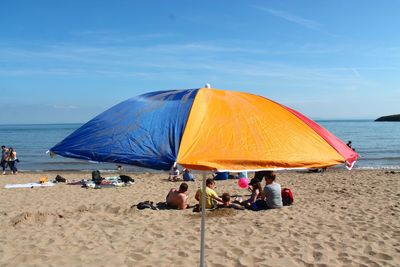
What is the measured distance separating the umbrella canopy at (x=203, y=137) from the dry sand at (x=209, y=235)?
348 centimetres

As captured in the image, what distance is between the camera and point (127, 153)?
288 centimetres

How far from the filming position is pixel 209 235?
25.1ft

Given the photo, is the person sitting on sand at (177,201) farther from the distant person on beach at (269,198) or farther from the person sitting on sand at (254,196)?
the distant person on beach at (269,198)

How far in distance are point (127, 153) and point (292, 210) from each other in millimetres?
7925

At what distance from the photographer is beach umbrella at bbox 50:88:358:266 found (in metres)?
2.80

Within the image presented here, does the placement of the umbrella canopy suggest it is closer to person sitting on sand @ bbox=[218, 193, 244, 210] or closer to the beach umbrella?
the beach umbrella

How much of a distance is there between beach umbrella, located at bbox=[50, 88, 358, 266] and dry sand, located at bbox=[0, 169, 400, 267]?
137 inches

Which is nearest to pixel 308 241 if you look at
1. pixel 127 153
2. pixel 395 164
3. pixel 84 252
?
pixel 84 252

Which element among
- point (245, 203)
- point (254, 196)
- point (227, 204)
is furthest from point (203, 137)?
point (254, 196)

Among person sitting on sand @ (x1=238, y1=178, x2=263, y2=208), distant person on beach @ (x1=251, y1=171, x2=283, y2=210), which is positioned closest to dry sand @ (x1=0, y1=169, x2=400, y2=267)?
distant person on beach @ (x1=251, y1=171, x2=283, y2=210)

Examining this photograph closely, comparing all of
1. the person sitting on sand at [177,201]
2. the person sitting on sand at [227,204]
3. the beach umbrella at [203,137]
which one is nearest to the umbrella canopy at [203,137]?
the beach umbrella at [203,137]

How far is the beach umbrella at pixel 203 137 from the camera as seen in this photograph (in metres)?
2.80

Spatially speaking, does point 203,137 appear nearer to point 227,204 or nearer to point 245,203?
point 227,204

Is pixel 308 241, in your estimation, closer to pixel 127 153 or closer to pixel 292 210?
pixel 292 210
